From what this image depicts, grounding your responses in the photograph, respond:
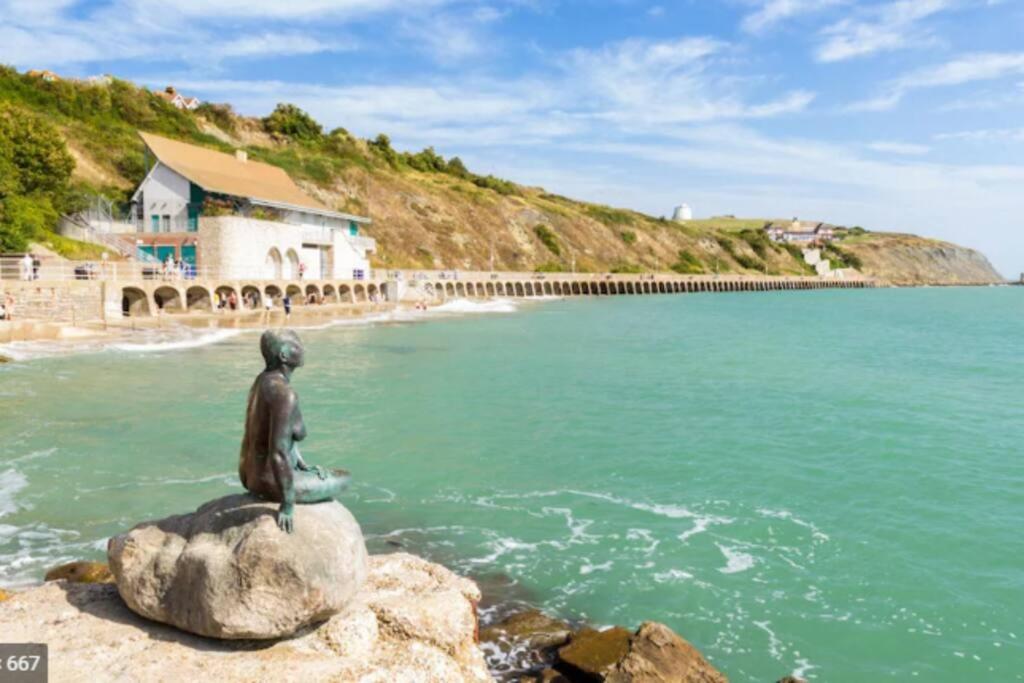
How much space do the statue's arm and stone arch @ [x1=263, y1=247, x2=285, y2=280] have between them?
155 ft

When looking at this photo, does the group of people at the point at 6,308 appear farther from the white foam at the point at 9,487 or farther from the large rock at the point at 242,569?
the large rock at the point at 242,569

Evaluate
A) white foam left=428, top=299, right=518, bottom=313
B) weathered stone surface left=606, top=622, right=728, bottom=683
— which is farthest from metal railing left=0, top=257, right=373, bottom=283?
weathered stone surface left=606, top=622, right=728, bottom=683

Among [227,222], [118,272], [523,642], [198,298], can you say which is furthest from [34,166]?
[523,642]

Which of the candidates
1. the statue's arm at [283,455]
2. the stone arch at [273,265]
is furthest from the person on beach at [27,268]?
the statue's arm at [283,455]

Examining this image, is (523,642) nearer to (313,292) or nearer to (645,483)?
(645,483)

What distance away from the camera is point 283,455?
19.3 ft

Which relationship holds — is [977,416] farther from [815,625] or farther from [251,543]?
[251,543]

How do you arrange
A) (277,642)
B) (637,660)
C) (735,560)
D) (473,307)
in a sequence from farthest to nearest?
1. (473,307)
2. (735,560)
3. (637,660)
4. (277,642)

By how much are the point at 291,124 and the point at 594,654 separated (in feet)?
378

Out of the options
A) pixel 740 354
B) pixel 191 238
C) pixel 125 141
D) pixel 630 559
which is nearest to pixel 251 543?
pixel 630 559

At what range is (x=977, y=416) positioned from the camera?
856 inches

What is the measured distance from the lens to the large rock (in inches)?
220

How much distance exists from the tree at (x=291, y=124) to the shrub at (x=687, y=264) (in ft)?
224

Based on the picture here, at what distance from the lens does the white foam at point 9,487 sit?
12.2 meters
